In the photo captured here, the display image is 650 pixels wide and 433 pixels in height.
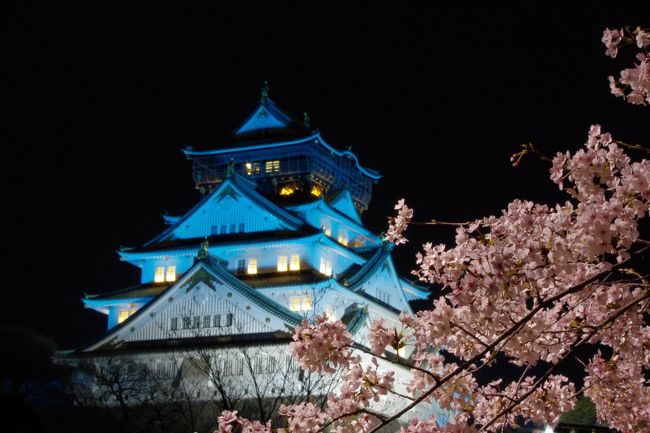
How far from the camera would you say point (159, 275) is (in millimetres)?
41406

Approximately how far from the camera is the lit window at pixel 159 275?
41281mm

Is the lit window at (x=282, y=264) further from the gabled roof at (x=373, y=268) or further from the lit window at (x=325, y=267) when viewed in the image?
the gabled roof at (x=373, y=268)

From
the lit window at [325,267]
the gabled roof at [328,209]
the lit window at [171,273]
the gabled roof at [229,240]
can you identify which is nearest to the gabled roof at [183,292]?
the gabled roof at [229,240]

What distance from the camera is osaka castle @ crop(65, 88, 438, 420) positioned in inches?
1253

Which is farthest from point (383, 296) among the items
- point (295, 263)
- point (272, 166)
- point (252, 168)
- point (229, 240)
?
point (252, 168)

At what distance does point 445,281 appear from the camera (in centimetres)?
746

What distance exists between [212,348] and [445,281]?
24481 millimetres

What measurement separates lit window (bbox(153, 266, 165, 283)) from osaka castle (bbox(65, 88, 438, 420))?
0.07 metres

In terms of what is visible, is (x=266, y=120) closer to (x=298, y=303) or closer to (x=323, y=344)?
(x=298, y=303)

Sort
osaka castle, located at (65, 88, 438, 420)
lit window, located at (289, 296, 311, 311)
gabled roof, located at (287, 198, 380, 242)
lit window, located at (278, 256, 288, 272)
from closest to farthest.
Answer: osaka castle, located at (65, 88, 438, 420), lit window, located at (289, 296, 311, 311), lit window, located at (278, 256, 288, 272), gabled roof, located at (287, 198, 380, 242)

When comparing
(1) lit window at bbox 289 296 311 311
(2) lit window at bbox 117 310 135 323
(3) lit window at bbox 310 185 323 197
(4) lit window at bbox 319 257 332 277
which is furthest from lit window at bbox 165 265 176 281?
(3) lit window at bbox 310 185 323 197

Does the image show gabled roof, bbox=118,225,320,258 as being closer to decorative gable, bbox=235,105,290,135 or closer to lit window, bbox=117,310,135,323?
lit window, bbox=117,310,135,323

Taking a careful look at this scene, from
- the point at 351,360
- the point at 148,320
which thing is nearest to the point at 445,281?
the point at 351,360

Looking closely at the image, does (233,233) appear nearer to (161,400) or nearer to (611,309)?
(161,400)
